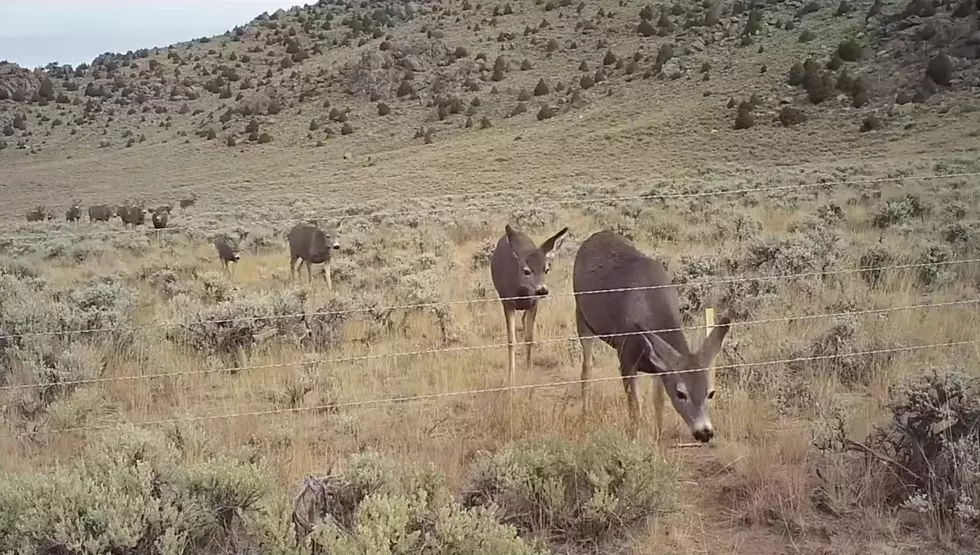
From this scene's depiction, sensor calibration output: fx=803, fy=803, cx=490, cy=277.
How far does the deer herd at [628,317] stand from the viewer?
17.7 ft

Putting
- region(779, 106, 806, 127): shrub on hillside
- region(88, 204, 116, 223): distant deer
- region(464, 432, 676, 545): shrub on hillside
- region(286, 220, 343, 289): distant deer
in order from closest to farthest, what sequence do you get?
region(464, 432, 676, 545): shrub on hillside → region(286, 220, 343, 289): distant deer → region(88, 204, 116, 223): distant deer → region(779, 106, 806, 127): shrub on hillside

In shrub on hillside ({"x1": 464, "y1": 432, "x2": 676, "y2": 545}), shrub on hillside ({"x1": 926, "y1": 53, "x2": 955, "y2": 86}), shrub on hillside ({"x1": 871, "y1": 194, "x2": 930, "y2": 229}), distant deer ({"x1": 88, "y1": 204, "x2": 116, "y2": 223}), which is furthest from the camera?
shrub on hillside ({"x1": 926, "y1": 53, "x2": 955, "y2": 86})

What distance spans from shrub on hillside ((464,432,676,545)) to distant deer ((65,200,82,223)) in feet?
78.9

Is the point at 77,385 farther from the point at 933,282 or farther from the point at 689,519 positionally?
the point at 933,282

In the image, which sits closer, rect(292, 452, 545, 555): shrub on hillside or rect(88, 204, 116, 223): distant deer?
rect(292, 452, 545, 555): shrub on hillside

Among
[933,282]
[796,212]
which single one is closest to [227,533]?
[933,282]

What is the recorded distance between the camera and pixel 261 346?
8.78 m

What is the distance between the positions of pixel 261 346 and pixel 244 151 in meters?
39.1

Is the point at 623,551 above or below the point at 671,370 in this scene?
below

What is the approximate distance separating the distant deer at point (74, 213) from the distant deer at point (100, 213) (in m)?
0.32

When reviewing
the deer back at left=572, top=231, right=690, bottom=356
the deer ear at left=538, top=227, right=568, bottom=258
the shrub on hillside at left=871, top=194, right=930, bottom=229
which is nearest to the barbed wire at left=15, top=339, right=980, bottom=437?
the deer back at left=572, top=231, right=690, bottom=356

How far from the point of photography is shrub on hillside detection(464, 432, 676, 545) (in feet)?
14.8

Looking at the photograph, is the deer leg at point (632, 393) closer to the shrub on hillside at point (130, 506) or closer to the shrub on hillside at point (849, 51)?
the shrub on hillside at point (130, 506)

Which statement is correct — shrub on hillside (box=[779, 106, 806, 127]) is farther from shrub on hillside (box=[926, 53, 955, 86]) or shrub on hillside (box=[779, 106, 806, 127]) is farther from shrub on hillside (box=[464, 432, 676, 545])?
shrub on hillside (box=[464, 432, 676, 545])
